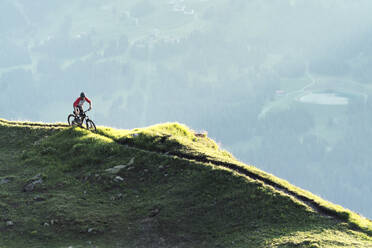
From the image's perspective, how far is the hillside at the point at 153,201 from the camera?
19.7m

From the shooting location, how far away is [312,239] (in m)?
18.1

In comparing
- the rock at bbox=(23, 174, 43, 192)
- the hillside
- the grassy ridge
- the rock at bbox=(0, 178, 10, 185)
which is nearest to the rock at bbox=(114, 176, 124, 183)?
the hillside

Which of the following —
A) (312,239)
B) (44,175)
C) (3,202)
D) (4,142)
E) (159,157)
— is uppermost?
(4,142)

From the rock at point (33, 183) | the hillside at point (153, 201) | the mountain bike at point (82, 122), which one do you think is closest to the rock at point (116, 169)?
the hillside at point (153, 201)

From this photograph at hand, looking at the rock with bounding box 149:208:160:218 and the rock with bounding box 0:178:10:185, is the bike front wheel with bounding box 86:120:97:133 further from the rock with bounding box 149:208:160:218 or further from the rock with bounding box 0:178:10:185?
the rock with bounding box 149:208:160:218

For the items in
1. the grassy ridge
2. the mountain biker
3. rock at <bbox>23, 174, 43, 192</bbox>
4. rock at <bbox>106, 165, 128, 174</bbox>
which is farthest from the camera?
the mountain biker

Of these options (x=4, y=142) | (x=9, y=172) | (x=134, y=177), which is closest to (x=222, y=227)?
(x=134, y=177)

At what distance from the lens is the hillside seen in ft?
64.6

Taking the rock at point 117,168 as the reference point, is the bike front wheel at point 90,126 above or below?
above

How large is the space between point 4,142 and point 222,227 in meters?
22.3

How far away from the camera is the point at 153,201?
2303 cm

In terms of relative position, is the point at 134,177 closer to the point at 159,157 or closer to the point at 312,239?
the point at 159,157

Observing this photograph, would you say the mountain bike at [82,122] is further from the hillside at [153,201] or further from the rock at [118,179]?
the rock at [118,179]

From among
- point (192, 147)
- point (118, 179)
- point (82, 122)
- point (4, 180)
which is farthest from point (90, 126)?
point (192, 147)
